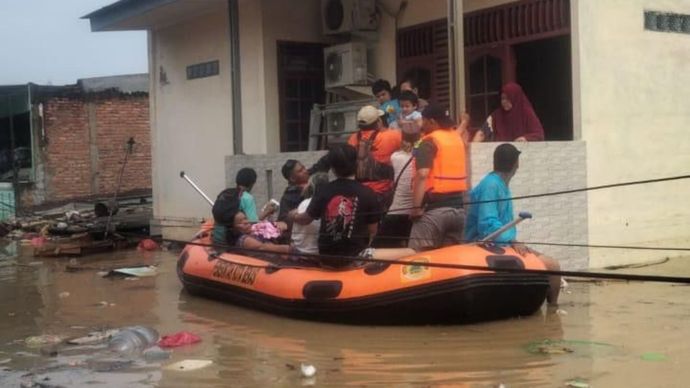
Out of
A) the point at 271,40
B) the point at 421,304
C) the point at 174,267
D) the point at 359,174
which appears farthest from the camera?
the point at 271,40

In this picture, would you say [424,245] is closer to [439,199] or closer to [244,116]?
[439,199]

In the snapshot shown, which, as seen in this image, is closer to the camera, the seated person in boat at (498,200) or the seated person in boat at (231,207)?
the seated person in boat at (498,200)

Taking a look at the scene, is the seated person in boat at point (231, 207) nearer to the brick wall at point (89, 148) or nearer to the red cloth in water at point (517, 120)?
the red cloth in water at point (517, 120)

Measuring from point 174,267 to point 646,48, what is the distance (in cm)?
655

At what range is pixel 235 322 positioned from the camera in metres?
7.96

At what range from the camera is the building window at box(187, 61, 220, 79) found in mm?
14461

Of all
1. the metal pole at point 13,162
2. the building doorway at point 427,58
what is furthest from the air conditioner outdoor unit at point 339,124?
the metal pole at point 13,162

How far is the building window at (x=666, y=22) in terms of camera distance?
10.4 metres

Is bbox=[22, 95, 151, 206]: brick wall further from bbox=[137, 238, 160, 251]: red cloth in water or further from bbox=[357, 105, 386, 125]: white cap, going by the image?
bbox=[357, 105, 386, 125]: white cap

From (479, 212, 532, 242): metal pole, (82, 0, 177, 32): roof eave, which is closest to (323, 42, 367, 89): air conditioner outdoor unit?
(82, 0, 177, 32): roof eave

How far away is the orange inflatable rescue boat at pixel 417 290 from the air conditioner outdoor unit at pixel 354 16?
5638 mm

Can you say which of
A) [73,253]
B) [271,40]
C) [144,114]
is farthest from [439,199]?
[144,114]

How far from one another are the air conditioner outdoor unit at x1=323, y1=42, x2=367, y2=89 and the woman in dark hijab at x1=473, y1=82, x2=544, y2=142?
325 cm

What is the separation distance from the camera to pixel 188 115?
1524cm
